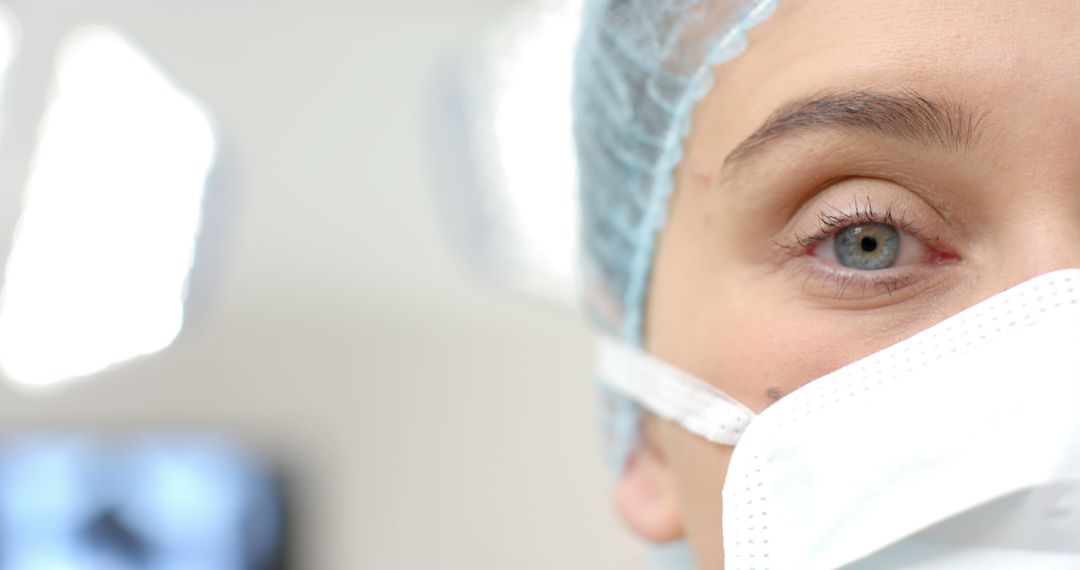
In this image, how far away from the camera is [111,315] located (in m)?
2.29

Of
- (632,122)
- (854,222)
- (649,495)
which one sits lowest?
(649,495)

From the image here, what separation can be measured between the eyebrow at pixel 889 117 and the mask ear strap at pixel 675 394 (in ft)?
0.75

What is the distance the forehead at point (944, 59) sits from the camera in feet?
2.45

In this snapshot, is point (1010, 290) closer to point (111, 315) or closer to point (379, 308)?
point (111, 315)

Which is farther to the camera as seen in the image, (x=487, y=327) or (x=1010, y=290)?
(x=487, y=327)

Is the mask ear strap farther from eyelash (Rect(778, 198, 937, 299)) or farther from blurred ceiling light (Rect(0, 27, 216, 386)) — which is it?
blurred ceiling light (Rect(0, 27, 216, 386))

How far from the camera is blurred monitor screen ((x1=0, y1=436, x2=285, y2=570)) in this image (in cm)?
263

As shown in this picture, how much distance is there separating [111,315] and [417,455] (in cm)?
92

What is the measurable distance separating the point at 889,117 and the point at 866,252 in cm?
12

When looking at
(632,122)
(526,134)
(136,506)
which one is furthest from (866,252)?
(136,506)

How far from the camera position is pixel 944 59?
781mm

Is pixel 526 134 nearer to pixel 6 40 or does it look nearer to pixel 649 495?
pixel 649 495

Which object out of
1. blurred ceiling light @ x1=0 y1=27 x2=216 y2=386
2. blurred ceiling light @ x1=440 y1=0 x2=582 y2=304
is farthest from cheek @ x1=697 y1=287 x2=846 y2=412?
blurred ceiling light @ x1=0 y1=27 x2=216 y2=386

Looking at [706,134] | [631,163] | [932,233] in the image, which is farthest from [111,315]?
[932,233]
